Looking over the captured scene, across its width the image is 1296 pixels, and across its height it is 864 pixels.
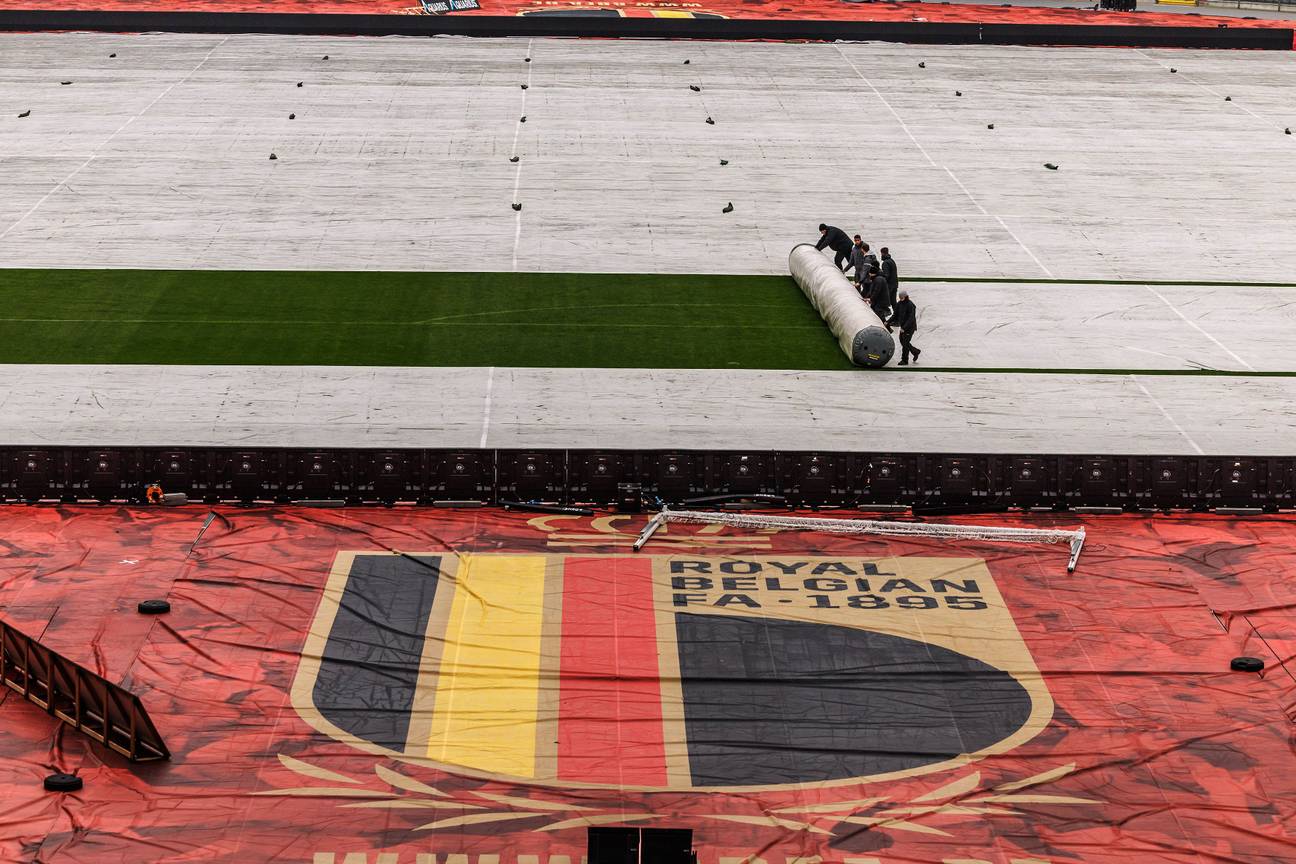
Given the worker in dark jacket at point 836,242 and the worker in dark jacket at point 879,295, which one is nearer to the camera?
the worker in dark jacket at point 879,295

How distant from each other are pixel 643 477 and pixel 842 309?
26.3ft

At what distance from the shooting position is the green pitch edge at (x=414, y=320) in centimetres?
2738

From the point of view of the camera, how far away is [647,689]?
16922 millimetres

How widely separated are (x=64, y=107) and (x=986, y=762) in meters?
36.7

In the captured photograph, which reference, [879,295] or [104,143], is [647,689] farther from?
[104,143]

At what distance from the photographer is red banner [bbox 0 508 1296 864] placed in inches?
579

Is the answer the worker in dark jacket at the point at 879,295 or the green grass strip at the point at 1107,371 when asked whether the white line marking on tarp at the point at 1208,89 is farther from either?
the worker in dark jacket at the point at 879,295

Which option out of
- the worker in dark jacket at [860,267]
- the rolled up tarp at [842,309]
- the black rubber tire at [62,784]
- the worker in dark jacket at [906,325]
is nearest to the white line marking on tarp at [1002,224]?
the worker in dark jacket at [860,267]

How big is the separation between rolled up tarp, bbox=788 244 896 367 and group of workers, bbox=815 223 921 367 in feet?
1.09

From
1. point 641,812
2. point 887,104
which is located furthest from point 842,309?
point 887,104

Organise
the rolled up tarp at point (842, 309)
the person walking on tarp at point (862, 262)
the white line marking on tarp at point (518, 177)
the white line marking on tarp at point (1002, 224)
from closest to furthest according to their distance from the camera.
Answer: the rolled up tarp at point (842, 309) → the person walking on tarp at point (862, 262) → the white line marking on tarp at point (1002, 224) → the white line marking on tarp at point (518, 177)

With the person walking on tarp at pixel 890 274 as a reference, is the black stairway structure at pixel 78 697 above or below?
below

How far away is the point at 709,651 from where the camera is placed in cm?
1778

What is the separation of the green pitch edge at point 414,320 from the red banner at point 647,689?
23.3 feet
